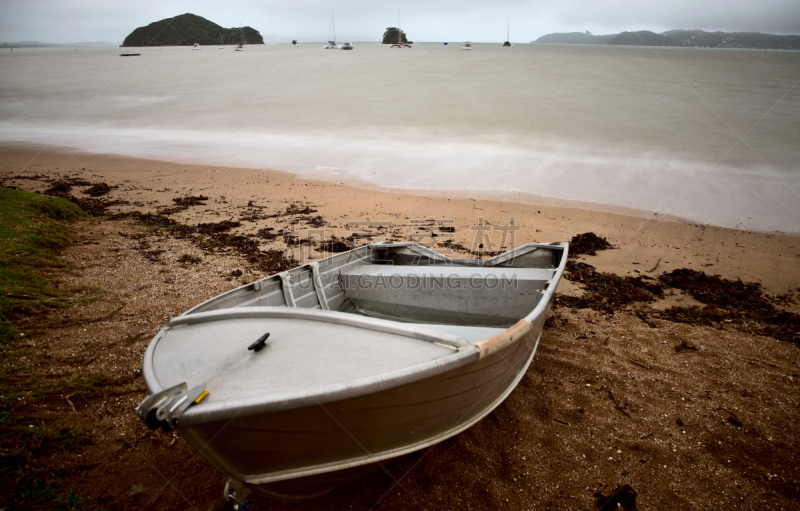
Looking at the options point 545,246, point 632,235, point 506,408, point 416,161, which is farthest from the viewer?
point 416,161

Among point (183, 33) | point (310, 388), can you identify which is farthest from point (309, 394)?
point (183, 33)

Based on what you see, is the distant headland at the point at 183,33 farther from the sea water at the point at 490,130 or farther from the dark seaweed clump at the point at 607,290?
the dark seaweed clump at the point at 607,290

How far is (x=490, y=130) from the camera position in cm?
1891

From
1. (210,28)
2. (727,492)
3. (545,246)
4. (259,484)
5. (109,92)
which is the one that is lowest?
(727,492)

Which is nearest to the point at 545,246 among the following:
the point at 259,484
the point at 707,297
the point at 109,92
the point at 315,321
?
the point at 707,297

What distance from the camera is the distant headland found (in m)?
111

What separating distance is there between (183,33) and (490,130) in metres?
123

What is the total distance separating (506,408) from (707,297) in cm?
408

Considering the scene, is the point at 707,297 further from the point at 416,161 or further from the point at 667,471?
the point at 416,161

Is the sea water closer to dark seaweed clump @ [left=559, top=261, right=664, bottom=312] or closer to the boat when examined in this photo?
dark seaweed clump @ [left=559, top=261, right=664, bottom=312]

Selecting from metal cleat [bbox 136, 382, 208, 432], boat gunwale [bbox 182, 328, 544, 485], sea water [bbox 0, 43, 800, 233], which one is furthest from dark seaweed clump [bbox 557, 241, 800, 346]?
metal cleat [bbox 136, 382, 208, 432]

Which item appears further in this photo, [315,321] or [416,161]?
[416,161]

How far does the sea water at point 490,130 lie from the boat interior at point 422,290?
7.05 meters

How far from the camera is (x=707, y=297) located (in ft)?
18.4
